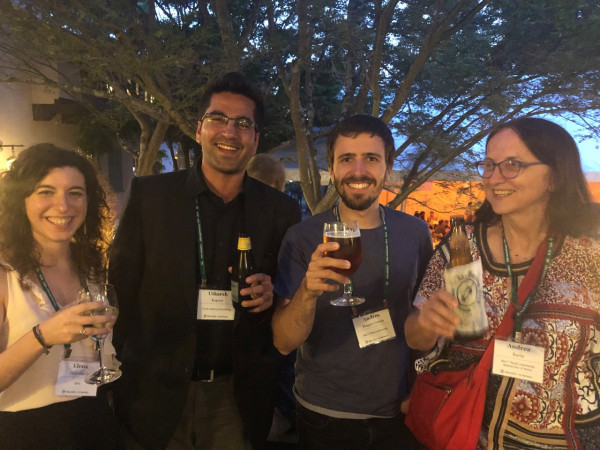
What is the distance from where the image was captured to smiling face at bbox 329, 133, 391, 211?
7.07 feet

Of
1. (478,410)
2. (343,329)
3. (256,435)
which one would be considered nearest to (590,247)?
(478,410)

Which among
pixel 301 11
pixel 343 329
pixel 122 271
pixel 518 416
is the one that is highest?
pixel 301 11

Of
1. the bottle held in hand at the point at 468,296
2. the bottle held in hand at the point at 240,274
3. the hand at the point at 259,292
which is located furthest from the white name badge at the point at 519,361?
the bottle held in hand at the point at 240,274

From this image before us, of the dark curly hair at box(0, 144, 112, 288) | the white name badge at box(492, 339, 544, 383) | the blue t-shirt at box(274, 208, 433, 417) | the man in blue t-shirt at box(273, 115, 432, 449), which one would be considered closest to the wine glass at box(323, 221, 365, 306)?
the man in blue t-shirt at box(273, 115, 432, 449)

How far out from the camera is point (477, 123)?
26.9ft

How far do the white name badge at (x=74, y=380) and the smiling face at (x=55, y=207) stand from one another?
2.03 ft

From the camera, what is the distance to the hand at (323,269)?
5.32 feet

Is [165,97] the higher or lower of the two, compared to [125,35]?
lower

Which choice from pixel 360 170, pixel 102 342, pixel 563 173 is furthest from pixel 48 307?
pixel 563 173

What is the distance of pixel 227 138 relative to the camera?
2424 mm

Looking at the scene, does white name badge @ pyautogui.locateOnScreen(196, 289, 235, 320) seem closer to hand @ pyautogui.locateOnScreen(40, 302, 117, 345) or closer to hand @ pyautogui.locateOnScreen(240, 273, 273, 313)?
hand @ pyautogui.locateOnScreen(240, 273, 273, 313)

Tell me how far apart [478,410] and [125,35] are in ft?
21.3

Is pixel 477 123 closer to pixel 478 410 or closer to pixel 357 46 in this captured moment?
pixel 357 46

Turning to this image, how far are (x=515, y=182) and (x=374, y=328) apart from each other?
2.97 ft
